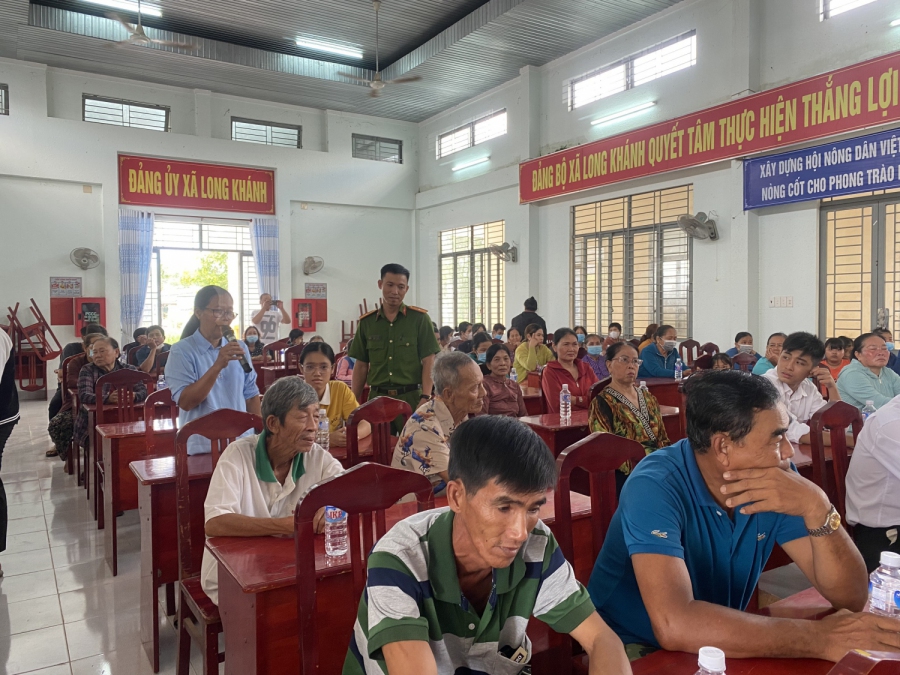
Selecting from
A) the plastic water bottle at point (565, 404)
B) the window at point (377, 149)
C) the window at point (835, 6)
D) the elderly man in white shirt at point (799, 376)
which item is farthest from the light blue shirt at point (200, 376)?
the window at point (377, 149)

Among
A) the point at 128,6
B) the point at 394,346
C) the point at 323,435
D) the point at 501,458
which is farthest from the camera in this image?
the point at 128,6

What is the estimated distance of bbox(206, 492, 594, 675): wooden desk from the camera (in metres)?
1.57

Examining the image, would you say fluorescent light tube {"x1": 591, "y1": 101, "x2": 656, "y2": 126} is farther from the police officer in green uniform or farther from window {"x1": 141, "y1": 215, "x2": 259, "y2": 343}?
window {"x1": 141, "y1": 215, "x2": 259, "y2": 343}

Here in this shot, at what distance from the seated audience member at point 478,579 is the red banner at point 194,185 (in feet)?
34.2

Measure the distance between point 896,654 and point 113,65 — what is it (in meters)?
11.2

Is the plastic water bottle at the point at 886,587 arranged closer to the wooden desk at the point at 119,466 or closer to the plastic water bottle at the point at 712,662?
the plastic water bottle at the point at 712,662

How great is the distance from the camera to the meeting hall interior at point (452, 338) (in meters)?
1.27

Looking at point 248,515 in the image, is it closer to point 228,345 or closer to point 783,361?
point 228,345

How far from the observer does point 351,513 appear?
1.45 meters

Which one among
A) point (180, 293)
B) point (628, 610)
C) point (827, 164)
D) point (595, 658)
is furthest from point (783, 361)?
point (180, 293)

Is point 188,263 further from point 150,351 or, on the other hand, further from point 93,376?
point 93,376

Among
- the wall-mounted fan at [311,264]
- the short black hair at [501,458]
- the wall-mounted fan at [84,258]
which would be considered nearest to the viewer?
the short black hair at [501,458]

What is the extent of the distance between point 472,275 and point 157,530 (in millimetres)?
9272

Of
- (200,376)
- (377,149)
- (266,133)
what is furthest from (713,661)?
(377,149)
